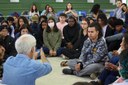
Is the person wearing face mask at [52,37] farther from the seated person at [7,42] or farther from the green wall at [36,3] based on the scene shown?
the green wall at [36,3]

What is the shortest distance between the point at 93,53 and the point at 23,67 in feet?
7.41

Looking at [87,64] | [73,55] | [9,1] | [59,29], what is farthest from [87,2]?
[87,64]

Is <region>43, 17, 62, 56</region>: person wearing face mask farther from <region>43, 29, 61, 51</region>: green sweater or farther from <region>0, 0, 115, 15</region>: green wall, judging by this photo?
<region>0, 0, 115, 15</region>: green wall

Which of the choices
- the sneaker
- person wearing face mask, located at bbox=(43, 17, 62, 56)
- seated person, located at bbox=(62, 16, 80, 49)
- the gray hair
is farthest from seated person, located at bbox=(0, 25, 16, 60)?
the gray hair

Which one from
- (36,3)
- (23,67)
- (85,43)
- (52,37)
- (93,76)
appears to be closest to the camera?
(23,67)

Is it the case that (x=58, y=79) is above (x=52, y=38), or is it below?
below

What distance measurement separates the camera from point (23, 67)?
304 cm

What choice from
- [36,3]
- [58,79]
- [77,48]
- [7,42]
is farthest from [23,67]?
[36,3]

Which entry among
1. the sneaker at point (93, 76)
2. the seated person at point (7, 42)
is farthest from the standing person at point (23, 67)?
the seated person at point (7, 42)

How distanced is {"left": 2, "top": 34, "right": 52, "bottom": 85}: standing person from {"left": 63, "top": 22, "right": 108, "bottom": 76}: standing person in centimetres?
198

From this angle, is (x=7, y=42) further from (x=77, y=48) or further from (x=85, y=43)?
(x=85, y=43)

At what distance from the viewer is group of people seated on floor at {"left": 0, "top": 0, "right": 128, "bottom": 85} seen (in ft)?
14.0

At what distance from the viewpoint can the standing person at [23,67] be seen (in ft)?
9.98

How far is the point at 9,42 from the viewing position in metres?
6.23
